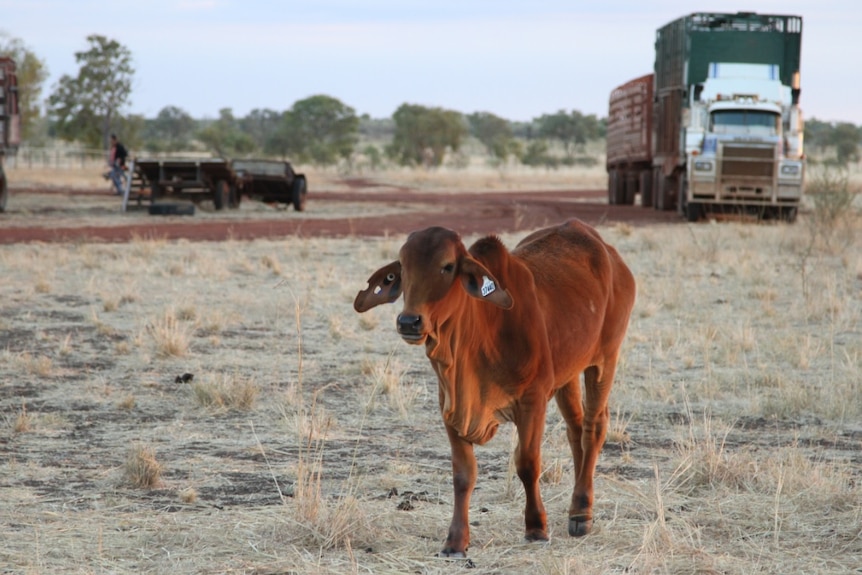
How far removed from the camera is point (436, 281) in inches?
177

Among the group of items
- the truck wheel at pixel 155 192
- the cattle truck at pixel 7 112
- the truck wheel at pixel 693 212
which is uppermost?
the cattle truck at pixel 7 112

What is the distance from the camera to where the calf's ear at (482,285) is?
457 centimetres

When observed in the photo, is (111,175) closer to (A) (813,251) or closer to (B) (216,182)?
(B) (216,182)

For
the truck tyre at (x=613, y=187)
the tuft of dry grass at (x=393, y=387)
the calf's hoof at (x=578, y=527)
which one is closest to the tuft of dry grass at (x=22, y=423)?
the tuft of dry grass at (x=393, y=387)

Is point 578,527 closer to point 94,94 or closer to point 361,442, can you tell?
point 361,442

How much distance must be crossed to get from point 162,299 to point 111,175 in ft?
75.3

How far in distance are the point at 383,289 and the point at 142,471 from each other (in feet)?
7.73

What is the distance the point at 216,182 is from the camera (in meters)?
28.8

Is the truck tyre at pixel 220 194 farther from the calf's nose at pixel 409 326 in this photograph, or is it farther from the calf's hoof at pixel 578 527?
the calf's nose at pixel 409 326

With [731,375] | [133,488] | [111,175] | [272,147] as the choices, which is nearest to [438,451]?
[133,488]

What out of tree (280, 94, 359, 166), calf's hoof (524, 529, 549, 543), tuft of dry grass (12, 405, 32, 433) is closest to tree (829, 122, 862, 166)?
tree (280, 94, 359, 166)

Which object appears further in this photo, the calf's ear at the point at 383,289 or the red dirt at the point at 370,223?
the red dirt at the point at 370,223

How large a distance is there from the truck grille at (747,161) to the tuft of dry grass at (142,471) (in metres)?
21.0

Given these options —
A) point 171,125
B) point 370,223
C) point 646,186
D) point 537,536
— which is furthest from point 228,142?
point 537,536
